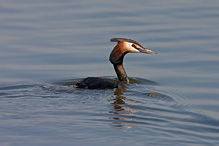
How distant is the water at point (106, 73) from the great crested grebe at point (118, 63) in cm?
18

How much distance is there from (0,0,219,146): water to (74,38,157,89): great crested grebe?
7.1 inches

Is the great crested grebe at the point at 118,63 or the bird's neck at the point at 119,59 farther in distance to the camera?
the bird's neck at the point at 119,59

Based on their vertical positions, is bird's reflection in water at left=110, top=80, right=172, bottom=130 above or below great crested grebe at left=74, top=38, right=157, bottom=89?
below

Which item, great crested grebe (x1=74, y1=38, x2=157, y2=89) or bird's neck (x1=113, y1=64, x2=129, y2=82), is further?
bird's neck (x1=113, y1=64, x2=129, y2=82)

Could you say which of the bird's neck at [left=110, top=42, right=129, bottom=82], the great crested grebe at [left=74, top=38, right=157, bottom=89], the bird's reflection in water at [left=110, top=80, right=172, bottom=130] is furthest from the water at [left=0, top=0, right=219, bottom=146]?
the bird's neck at [left=110, top=42, right=129, bottom=82]

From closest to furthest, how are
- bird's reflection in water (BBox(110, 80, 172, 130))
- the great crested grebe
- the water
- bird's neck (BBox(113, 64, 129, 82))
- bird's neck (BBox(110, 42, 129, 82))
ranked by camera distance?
the water, bird's reflection in water (BBox(110, 80, 172, 130)), the great crested grebe, bird's neck (BBox(110, 42, 129, 82)), bird's neck (BBox(113, 64, 129, 82))

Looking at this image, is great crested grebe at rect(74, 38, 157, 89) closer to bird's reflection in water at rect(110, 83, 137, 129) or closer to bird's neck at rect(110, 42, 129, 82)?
bird's neck at rect(110, 42, 129, 82)

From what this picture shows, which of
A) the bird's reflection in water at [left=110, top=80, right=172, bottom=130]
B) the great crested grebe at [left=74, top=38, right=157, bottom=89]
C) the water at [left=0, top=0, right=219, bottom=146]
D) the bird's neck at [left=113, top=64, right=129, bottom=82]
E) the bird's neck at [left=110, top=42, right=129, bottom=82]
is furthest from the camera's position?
the bird's neck at [left=113, top=64, right=129, bottom=82]

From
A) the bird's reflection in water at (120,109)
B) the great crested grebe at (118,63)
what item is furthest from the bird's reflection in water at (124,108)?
the great crested grebe at (118,63)

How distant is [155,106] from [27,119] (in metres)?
2.22

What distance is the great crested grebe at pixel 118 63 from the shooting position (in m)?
11.0

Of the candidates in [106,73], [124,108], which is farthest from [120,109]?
[106,73]

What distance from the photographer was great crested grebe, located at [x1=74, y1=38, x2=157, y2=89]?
35.9 ft

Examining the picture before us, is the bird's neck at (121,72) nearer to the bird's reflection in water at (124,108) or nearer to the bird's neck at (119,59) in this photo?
the bird's neck at (119,59)
